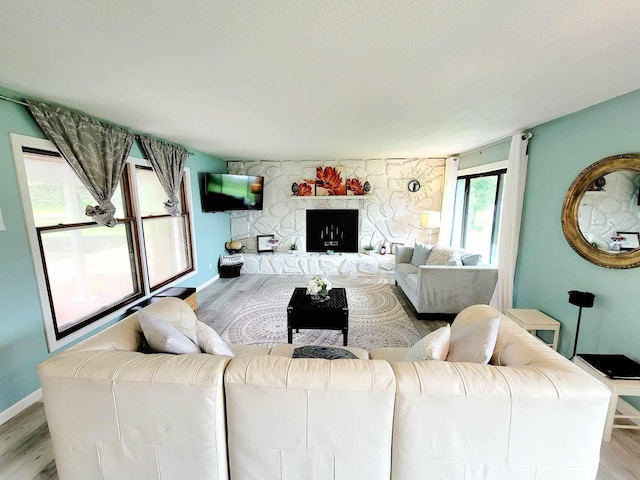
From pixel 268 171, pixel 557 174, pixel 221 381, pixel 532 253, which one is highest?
pixel 268 171

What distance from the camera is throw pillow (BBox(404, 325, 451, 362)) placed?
1451 millimetres

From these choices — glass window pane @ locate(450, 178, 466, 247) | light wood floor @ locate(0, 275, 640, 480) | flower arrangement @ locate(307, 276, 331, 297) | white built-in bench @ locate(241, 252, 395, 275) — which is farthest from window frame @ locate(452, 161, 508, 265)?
flower arrangement @ locate(307, 276, 331, 297)

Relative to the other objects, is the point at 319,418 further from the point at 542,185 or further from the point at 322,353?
the point at 542,185

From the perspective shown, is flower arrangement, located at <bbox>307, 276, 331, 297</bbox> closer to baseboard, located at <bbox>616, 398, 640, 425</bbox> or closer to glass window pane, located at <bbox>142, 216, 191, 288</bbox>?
glass window pane, located at <bbox>142, 216, 191, 288</bbox>

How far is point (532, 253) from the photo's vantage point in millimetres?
3008

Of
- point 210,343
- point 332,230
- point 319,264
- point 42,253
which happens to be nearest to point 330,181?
point 332,230

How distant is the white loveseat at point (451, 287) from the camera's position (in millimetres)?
3461

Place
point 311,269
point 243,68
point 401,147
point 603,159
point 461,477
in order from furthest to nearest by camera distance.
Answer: point 311,269 → point 401,147 → point 603,159 → point 243,68 → point 461,477

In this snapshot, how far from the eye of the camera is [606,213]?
2.24 m

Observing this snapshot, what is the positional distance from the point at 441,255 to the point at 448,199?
5.53 feet

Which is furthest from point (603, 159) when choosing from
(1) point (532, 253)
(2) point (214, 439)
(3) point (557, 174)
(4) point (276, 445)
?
(2) point (214, 439)

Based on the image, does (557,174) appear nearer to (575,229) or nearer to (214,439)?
(575,229)

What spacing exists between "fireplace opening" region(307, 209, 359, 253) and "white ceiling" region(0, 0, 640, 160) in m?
3.27

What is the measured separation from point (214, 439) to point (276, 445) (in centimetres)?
28
